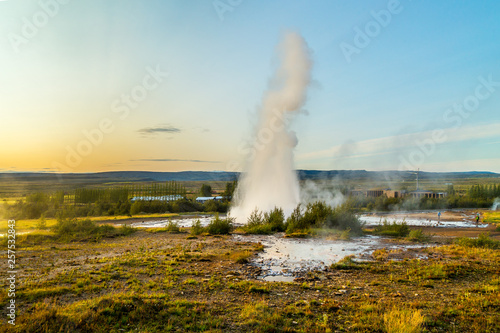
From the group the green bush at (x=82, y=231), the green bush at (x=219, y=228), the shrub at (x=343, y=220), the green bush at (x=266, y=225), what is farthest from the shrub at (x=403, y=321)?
the green bush at (x=82, y=231)

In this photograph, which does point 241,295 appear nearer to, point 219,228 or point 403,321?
point 403,321

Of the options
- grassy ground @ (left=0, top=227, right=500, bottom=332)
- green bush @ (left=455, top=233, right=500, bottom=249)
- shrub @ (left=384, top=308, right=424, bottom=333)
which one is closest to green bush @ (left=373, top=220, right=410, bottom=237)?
green bush @ (left=455, top=233, right=500, bottom=249)

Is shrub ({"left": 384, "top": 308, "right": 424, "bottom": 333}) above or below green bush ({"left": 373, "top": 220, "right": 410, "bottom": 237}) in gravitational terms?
above

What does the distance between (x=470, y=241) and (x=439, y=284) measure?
11113mm

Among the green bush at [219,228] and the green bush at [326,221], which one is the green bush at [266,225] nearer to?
the green bush at [326,221]

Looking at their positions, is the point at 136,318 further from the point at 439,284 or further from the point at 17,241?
the point at 17,241

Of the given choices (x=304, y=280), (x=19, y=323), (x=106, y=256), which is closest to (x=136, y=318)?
(x=19, y=323)

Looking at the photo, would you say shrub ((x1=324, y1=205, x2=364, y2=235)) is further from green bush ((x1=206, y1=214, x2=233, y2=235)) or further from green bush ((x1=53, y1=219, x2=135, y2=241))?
green bush ((x1=53, y1=219, x2=135, y2=241))

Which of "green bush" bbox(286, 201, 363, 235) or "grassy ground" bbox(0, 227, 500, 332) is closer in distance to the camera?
"grassy ground" bbox(0, 227, 500, 332)

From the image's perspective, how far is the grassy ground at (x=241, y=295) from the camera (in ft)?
22.9

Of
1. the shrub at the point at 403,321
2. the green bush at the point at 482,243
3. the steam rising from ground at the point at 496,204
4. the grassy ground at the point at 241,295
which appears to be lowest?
the steam rising from ground at the point at 496,204

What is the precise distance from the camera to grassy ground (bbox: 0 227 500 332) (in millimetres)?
6988

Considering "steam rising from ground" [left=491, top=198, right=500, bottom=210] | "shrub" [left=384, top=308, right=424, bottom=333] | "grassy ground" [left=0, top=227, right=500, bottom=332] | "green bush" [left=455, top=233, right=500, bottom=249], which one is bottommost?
"steam rising from ground" [left=491, top=198, right=500, bottom=210]

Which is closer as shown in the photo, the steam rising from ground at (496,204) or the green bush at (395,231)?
the green bush at (395,231)
